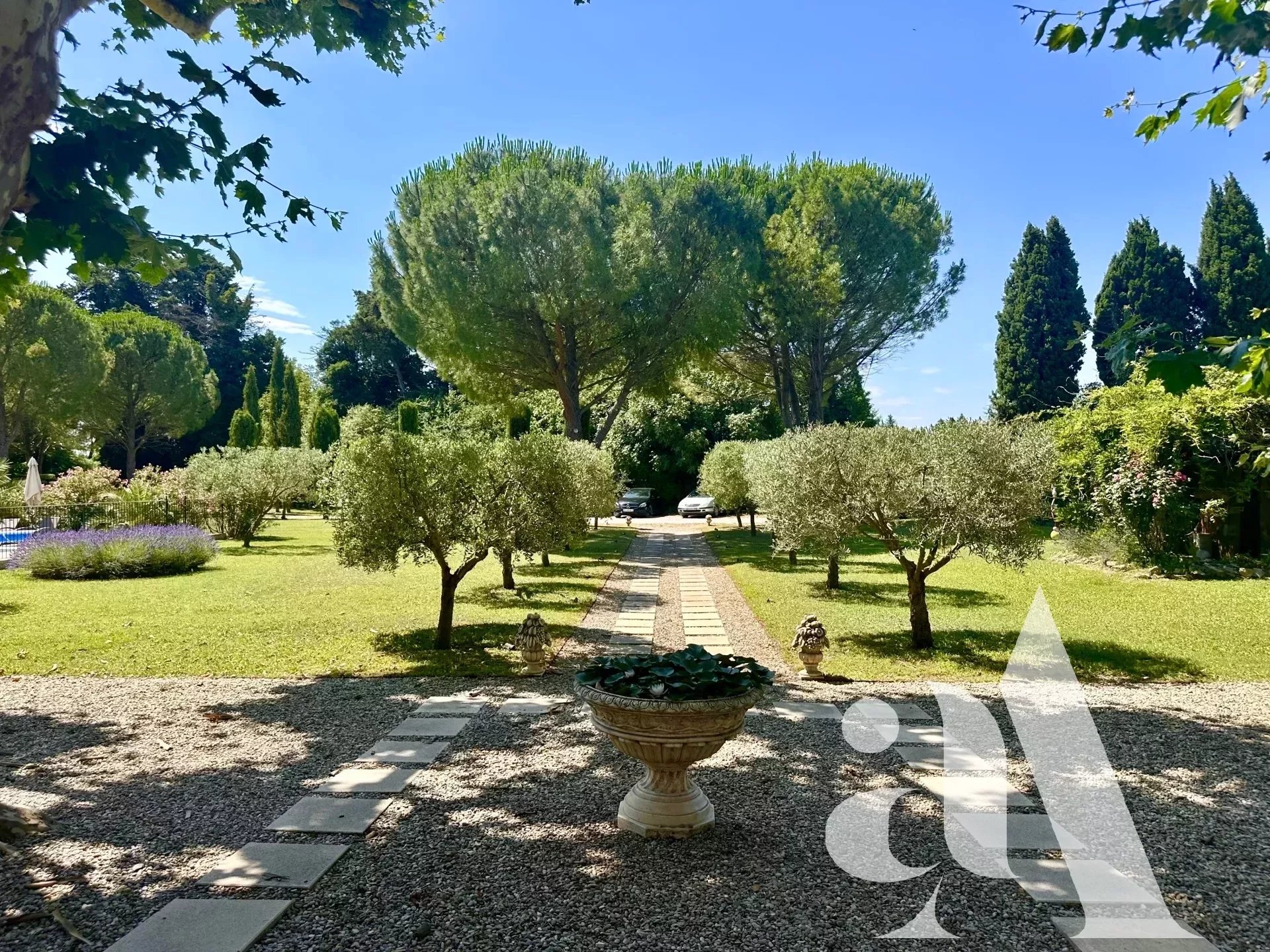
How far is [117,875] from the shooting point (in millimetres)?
3490

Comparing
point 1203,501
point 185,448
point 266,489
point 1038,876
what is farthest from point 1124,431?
point 185,448

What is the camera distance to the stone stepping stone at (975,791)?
171 inches

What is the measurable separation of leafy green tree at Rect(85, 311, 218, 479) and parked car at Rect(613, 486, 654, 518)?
24018 millimetres

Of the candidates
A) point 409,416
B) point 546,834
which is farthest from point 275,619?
point 409,416

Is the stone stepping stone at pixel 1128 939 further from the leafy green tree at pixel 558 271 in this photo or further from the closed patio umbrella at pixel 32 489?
the closed patio umbrella at pixel 32 489

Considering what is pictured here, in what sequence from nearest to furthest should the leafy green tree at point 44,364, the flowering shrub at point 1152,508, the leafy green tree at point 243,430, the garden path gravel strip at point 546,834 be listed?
the garden path gravel strip at point 546,834
the flowering shrub at point 1152,508
the leafy green tree at point 44,364
the leafy green tree at point 243,430

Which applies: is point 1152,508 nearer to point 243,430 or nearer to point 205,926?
point 205,926

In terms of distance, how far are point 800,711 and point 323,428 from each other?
1510 inches

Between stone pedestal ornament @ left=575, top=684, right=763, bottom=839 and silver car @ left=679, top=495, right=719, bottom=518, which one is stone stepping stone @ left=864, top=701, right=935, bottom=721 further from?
silver car @ left=679, top=495, right=719, bottom=518

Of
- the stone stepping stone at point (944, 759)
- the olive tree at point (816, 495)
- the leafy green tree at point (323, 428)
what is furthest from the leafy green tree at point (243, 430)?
the stone stepping stone at point (944, 759)

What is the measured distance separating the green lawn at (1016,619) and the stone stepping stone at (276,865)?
207 inches

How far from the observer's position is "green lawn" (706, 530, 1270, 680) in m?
7.82

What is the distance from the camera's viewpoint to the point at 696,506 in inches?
1328

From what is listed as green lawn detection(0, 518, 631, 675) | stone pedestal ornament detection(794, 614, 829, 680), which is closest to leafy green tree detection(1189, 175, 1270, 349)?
green lawn detection(0, 518, 631, 675)
